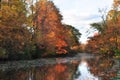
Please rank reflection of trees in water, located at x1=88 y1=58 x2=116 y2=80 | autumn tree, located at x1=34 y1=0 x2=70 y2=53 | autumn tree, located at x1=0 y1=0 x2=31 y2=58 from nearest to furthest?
reflection of trees in water, located at x1=88 y1=58 x2=116 y2=80 < autumn tree, located at x1=0 y1=0 x2=31 y2=58 < autumn tree, located at x1=34 y1=0 x2=70 y2=53

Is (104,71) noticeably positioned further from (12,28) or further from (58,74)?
(12,28)

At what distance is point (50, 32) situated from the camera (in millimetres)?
63750

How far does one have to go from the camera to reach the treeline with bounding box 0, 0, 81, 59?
4262cm

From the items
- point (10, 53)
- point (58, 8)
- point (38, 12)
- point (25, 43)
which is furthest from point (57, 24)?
point (10, 53)

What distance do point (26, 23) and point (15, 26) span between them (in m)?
5.38

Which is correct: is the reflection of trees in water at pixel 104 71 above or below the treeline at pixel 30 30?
below

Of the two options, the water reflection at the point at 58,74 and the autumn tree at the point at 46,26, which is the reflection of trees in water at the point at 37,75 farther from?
the autumn tree at the point at 46,26

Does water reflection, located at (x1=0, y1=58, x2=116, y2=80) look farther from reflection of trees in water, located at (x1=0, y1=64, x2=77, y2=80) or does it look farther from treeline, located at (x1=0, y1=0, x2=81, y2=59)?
treeline, located at (x1=0, y1=0, x2=81, y2=59)

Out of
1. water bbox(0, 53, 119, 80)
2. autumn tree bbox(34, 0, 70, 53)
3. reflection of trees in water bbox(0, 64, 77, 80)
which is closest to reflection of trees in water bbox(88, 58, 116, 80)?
water bbox(0, 53, 119, 80)

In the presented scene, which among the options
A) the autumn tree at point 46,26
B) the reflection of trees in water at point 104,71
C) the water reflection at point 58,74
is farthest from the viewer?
the autumn tree at point 46,26

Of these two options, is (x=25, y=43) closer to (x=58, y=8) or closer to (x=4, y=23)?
(x=4, y=23)

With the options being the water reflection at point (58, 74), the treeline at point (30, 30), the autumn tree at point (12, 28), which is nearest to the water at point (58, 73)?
the water reflection at point (58, 74)

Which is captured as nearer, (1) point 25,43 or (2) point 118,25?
(1) point 25,43

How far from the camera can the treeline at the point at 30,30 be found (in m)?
42.6
